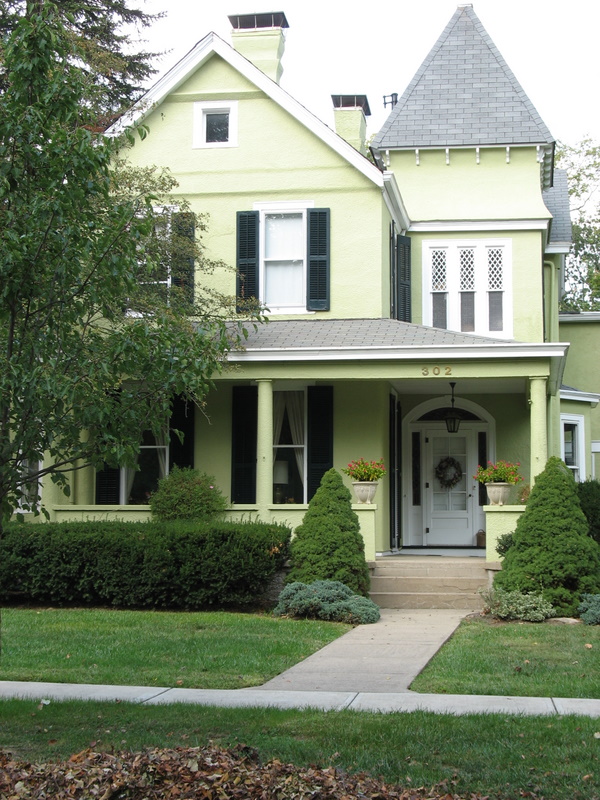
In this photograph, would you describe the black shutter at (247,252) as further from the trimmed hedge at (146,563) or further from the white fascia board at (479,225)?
the trimmed hedge at (146,563)

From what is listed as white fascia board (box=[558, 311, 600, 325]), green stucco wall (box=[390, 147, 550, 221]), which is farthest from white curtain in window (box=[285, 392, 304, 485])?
white fascia board (box=[558, 311, 600, 325])

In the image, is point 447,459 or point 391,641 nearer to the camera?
point 391,641

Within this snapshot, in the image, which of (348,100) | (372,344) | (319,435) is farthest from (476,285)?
(348,100)

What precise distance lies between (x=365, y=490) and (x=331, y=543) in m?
1.46

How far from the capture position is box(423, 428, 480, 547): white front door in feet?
58.3

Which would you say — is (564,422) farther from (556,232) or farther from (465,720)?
(465,720)

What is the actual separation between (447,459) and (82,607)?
7558mm

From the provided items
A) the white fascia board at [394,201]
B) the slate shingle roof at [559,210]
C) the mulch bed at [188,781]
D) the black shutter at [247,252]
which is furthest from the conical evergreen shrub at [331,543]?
the slate shingle roof at [559,210]

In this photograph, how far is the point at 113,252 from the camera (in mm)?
6703

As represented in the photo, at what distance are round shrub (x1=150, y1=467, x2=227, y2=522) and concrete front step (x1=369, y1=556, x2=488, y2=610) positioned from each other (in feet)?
8.68

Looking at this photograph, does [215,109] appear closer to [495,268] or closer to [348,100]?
[348,100]

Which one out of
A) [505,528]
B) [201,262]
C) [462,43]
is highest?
[462,43]

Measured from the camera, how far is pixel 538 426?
14.4 m

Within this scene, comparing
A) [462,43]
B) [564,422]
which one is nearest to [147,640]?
[564,422]
